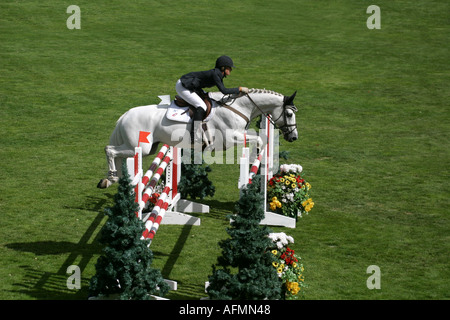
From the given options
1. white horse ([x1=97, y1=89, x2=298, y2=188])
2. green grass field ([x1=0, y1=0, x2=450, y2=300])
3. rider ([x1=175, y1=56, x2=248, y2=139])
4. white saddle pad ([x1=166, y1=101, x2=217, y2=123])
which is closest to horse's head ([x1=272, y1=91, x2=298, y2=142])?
white horse ([x1=97, y1=89, x2=298, y2=188])

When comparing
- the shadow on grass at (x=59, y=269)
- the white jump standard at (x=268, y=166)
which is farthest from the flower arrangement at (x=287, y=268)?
the shadow on grass at (x=59, y=269)

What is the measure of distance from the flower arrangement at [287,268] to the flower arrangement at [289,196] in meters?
3.15

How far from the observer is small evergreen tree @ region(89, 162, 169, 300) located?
8102mm

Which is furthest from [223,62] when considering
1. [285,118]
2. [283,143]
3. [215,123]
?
[283,143]

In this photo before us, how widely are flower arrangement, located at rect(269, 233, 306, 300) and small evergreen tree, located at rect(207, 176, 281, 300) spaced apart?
689 mm

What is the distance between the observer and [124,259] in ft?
26.6

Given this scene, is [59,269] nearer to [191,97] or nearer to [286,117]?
[191,97]

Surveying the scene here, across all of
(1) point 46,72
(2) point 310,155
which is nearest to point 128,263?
(2) point 310,155

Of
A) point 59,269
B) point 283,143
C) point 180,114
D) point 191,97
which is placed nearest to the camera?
point 59,269

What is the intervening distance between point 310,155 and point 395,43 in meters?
14.5

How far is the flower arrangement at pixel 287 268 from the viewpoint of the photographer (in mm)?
9078

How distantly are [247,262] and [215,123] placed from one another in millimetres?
4061

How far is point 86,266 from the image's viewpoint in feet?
34.0

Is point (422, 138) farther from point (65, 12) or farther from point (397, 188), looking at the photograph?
point (65, 12)
